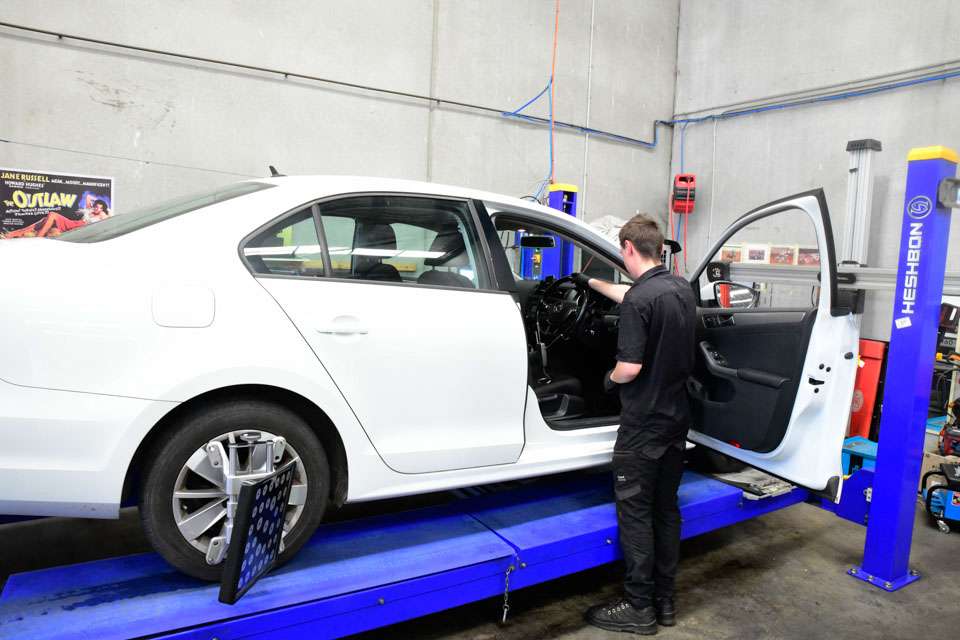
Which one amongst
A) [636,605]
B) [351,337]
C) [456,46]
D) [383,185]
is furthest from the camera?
[456,46]

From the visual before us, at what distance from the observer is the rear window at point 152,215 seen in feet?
6.44

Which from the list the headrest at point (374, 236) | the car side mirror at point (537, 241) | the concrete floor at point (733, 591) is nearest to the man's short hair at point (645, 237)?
the car side mirror at point (537, 241)

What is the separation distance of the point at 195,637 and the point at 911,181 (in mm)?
3321

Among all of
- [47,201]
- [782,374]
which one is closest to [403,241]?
[782,374]

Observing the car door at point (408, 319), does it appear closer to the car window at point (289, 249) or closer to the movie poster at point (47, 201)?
the car window at point (289, 249)

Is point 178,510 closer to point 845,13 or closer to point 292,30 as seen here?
point 292,30

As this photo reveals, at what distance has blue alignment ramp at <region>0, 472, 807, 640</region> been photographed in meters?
1.82

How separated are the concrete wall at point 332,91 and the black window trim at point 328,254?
3342 millimetres

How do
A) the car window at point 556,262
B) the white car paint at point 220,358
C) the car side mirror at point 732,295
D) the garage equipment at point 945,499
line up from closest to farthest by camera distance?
the white car paint at point 220,358
the car side mirror at point 732,295
the garage equipment at point 945,499
the car window at point 556,262

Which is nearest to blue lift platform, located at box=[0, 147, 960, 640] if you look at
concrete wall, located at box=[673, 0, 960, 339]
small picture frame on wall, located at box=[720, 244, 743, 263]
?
concrete wall, located at box=[673, 0, 960, 339]

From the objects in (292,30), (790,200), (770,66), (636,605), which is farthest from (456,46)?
(636,605)

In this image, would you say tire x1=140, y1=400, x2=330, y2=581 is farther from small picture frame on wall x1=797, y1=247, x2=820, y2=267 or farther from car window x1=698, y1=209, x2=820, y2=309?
small picture frame on wall x1=797, y1=247, x2=820, y2=267

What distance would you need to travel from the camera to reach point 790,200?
273cm

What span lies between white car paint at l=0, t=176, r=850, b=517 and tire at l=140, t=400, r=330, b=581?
0.08 m
